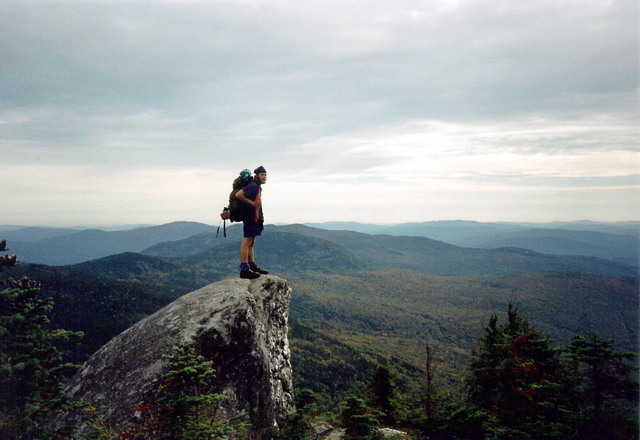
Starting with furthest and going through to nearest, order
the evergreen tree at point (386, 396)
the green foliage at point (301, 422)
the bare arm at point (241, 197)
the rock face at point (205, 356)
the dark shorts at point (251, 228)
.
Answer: the evergreen tree at point (386, 396)
the dark shorts at point (251, 228)
the bare arm at point (241, 197)
the green foliage at point (301, 422)
the rock face at point (205, 356)

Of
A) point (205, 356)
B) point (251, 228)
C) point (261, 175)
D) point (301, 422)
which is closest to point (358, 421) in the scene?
point (301, 422)

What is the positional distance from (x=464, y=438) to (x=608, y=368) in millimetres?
7900

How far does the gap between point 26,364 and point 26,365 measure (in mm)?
70

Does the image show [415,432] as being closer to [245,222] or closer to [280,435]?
[280,435]

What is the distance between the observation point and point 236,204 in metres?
9.91

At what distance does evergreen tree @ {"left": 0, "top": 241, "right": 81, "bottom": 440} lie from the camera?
582cm

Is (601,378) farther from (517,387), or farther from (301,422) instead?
(301,422)

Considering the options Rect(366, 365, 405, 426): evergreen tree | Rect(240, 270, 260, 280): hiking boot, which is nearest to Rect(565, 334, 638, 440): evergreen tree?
Rect(366, 365, 405, 426): evergreen tree

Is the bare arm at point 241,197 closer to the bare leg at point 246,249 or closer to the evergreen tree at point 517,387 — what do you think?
the bare leg at point 246,249

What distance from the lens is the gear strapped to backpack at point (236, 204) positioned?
9945 mm

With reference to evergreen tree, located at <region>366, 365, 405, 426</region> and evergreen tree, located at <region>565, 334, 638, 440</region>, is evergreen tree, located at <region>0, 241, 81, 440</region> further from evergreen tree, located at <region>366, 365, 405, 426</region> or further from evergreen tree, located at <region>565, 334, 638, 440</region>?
evergreen tree, located at <region>565, 334, 638, 440</region>

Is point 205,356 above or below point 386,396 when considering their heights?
above

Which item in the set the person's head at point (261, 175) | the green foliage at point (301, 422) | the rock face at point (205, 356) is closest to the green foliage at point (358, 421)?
the green foliage at point (301, 422)

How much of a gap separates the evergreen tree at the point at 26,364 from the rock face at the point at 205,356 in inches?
47.3
